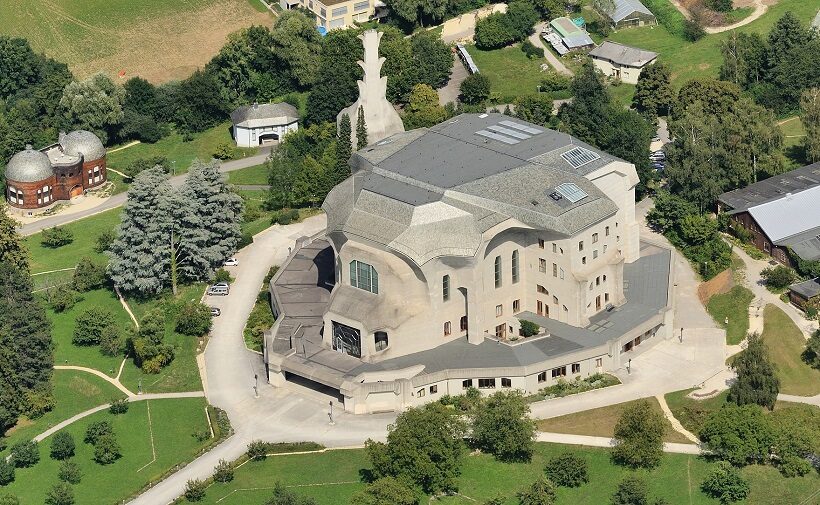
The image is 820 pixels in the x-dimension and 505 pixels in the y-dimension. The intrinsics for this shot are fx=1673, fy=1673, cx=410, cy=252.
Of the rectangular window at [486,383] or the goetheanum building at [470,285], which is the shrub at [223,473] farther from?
the rectangular window at [486,383]

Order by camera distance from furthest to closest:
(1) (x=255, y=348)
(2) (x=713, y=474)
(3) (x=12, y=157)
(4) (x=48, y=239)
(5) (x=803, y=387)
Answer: (3) (x=12, y=157), (4) (x=48, y=239), (1) (x=255, y=348), (5) (x=803, y=387), (2) (x=713, y=474)

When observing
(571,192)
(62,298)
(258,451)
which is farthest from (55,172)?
(571,192)

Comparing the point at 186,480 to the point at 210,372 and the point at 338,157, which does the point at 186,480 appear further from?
the point at 338,157

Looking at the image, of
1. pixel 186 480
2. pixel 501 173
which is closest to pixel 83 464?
pixel 186 480

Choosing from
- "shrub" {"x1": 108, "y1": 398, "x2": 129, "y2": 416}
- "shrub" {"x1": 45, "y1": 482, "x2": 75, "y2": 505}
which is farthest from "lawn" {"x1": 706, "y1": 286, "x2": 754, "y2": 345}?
"shrub" {"x1": 45, "y1": 482, "x2": 75, "y2": 505}

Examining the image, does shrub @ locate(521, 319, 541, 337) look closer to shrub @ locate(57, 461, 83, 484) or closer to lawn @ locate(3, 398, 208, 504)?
lawn @ locate(3, 398, 208, 504)

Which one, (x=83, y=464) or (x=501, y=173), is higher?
(x=501, y=173)

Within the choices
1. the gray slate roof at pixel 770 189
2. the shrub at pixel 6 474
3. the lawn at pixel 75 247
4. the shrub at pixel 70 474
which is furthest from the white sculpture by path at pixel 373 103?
the shrub at pixel 6 474
